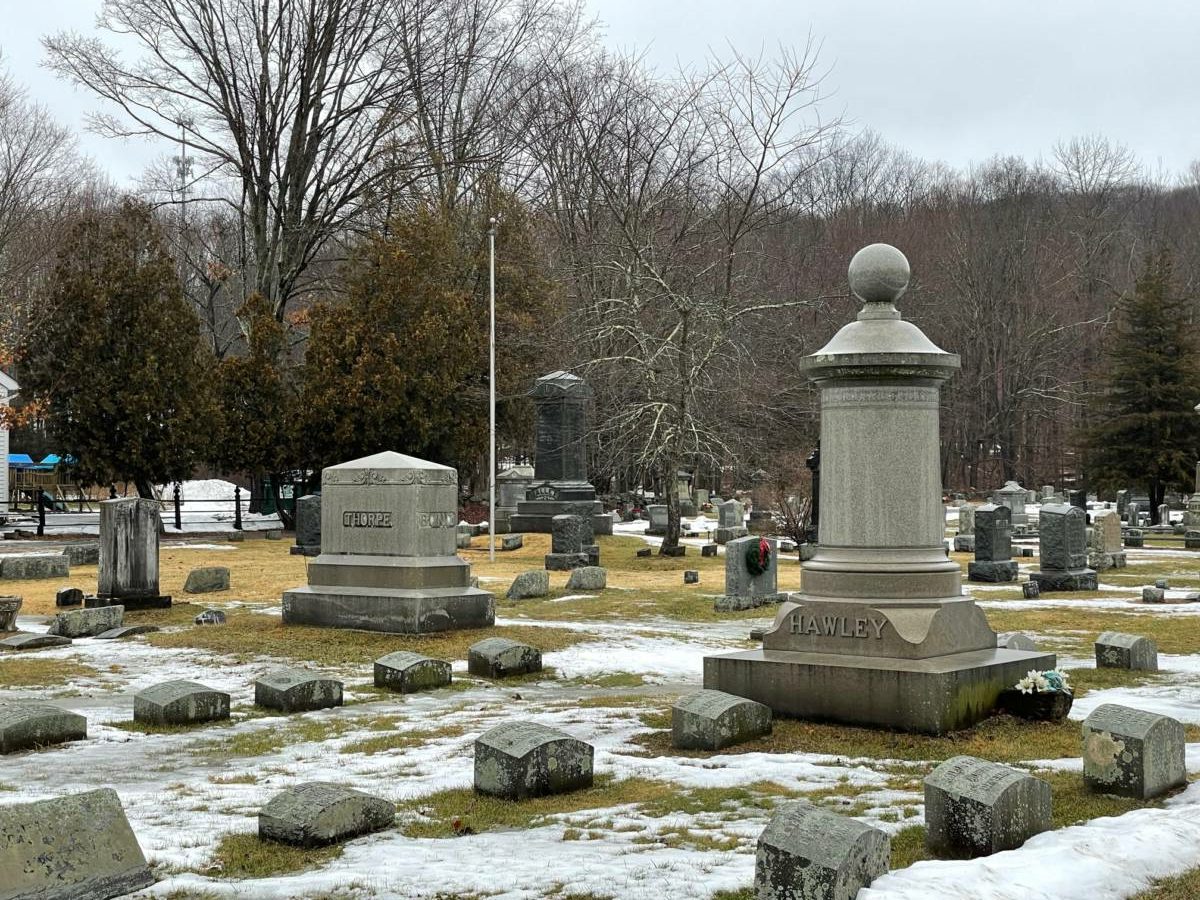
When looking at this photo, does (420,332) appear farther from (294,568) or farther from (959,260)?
(959,260)

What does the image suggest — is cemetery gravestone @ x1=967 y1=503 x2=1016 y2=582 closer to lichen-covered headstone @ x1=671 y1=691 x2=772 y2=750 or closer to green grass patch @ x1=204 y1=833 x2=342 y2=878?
lichen-covered headstone @ x1=671 y1=691 x2=772 y2=750

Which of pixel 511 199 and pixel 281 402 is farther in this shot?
pixel 511 199

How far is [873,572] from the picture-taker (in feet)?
27.5

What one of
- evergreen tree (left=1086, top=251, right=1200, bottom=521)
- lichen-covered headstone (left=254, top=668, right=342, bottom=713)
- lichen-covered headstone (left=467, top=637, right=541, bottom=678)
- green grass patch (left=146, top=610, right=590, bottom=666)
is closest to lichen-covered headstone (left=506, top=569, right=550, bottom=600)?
green grass patch (left=146, top=610, right=590, bottom=666)

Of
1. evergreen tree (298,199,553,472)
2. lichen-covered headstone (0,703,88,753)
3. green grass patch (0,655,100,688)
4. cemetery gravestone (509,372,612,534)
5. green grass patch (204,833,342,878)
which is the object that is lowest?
green grass patch (0,655,100,688)

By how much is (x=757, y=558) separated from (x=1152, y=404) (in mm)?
28353

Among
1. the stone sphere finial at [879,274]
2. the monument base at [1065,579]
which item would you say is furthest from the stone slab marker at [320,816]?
the monument base at [1065,579]

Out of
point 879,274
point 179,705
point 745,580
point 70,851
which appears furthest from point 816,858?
point 745,580

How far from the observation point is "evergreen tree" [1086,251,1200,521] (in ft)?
130

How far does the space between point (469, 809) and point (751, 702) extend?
2.23 metres

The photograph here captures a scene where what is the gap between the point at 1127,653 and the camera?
1055 cm

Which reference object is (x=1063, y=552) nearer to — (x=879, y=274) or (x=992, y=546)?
(x=992, y=546)

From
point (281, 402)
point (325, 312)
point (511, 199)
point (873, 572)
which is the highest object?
point (511, 199)

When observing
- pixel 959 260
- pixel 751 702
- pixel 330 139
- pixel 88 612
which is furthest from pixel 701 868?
pixel 959 260
